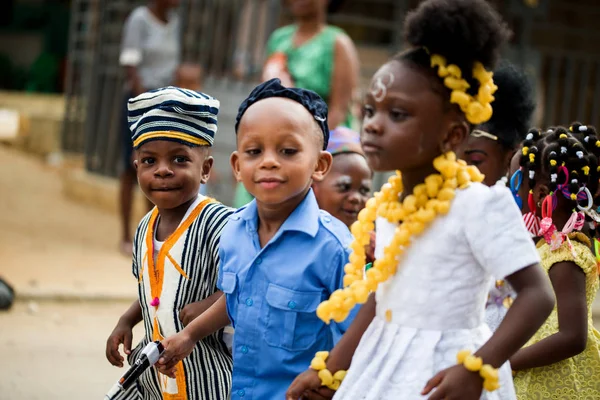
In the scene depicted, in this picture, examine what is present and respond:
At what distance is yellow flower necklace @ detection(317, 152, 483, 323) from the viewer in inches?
91.8

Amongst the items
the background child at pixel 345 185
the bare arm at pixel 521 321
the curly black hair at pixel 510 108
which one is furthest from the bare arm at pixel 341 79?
the bare arm at pixel 521 321

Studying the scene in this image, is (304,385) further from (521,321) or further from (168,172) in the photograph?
(168,172)

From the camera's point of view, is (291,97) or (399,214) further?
(291,97)

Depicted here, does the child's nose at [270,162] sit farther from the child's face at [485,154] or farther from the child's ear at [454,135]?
the child's face at [485,154]

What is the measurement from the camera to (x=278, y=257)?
284 centimetres

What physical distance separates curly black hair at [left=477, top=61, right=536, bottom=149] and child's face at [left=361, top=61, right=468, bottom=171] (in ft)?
4.56

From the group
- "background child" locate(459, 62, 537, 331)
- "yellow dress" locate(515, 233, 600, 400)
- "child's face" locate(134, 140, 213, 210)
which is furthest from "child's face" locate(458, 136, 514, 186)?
"child's face" locate(134, 140, 213, 210)

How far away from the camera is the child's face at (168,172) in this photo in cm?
324

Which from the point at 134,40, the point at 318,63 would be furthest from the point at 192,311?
the point at 134,40

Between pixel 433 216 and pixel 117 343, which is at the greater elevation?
pixel 433 216

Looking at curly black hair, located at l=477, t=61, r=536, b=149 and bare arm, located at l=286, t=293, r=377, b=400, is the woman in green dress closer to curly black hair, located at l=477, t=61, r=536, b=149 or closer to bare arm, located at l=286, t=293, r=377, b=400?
curly black hair, located at l=477, t=61, r=536, b=149

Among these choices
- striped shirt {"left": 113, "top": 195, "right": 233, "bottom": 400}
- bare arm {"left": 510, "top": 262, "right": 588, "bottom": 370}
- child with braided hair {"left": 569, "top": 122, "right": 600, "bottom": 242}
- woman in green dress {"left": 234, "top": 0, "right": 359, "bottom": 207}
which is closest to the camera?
bare arm {"left": 510, "top": 262, "right": 588, "bottom": 370}

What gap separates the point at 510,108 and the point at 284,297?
58.1 inches

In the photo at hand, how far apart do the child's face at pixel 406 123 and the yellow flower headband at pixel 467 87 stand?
41 millimetres
